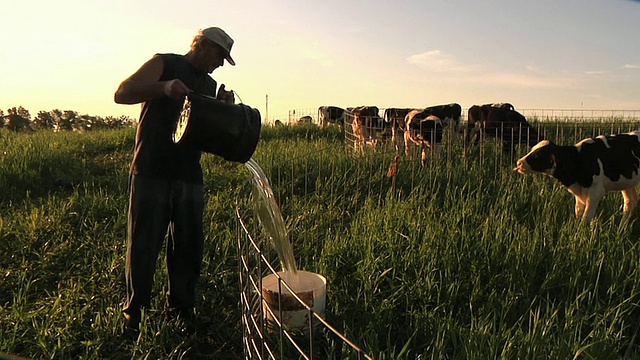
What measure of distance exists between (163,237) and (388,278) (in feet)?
4.30

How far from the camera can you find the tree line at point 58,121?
42.5ft

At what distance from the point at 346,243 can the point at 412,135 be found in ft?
18.4

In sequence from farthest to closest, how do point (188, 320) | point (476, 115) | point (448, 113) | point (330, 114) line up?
point (330, 114), point (448, 113), point (476, 115), point (188, 320)

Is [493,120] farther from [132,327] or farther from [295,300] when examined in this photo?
[132,327]

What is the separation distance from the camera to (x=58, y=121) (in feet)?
53.0

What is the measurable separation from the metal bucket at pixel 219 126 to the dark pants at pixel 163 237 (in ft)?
1.44

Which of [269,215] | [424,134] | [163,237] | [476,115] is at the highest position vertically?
[476,115]

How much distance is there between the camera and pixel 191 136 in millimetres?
2379

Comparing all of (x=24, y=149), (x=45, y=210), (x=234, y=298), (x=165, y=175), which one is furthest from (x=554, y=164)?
(x=24, y=149)

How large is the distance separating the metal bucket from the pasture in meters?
1.02

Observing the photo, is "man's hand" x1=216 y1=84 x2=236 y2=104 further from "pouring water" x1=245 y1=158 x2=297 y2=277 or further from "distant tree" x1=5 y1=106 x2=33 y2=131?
"distant tree" x1=5 y1=106 x2=33 y2=131

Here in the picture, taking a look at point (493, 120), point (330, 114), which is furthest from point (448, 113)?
point (330, 114)

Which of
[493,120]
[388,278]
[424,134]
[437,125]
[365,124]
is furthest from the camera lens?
[365,124]

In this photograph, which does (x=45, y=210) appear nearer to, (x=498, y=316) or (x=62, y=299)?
(x=62, y=299)
